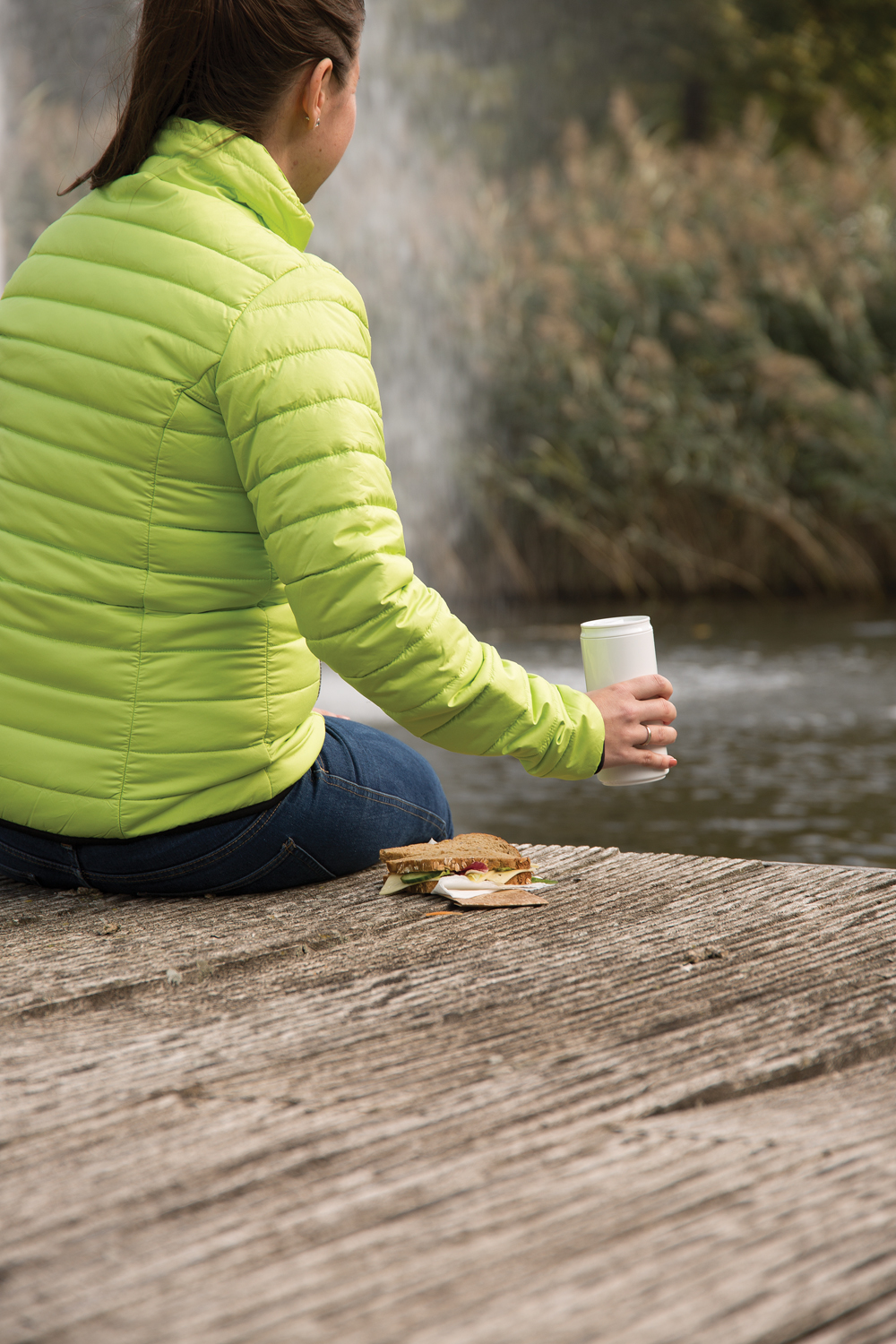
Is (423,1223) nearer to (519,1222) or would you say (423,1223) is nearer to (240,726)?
(519,1222)

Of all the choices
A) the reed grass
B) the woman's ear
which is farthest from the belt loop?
the reed grass

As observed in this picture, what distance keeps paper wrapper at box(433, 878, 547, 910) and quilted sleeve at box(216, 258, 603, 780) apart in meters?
0.25

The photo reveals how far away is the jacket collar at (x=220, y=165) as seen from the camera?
158 cm

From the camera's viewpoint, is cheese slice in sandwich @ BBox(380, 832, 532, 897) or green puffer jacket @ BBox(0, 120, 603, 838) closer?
green puffer jacket @ BBox(0, 120, 603, 838)

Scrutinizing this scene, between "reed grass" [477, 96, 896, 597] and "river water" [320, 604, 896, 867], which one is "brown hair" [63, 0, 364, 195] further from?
"reed grass" [477, 96, 896, 597]

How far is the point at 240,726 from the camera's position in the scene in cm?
164

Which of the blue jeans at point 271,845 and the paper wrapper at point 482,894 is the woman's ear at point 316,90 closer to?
the blue jeans at point 271,845

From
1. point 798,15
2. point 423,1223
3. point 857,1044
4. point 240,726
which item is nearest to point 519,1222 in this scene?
point 423,1223

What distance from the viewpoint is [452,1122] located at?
3.59ft

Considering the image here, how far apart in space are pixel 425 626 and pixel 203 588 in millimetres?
262

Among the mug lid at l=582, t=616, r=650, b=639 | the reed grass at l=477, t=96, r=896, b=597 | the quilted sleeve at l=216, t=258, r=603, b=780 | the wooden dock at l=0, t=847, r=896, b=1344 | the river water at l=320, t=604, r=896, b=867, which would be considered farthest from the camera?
the reed grass at l=477, t=96, r=896, b=597

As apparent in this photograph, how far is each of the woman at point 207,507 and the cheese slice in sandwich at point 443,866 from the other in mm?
144

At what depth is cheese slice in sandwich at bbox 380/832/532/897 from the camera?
1.73 m

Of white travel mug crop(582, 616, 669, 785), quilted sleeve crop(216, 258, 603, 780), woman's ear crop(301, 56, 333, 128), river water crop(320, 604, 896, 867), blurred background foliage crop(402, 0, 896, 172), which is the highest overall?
blurred background foliage crop(402, 0, 896, 172)
